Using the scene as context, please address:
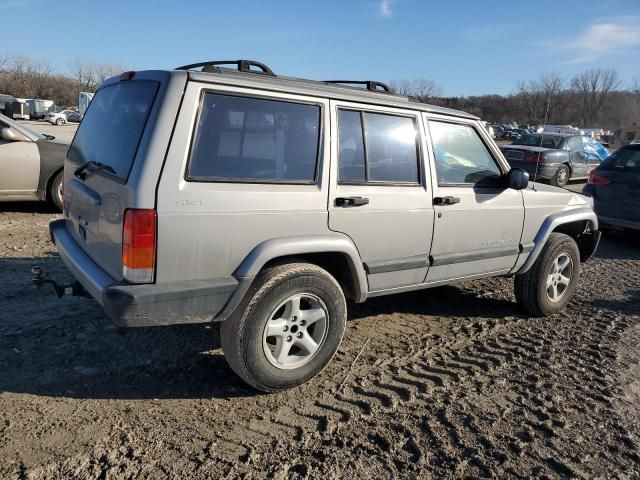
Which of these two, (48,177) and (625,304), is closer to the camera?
(625,304)

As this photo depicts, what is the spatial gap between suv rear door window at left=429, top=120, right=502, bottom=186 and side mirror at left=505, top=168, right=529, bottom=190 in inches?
4.3

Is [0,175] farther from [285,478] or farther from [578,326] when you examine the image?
[578,326]

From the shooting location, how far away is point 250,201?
9.37 feet

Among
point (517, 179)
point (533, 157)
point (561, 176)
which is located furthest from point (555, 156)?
point (517, 179)

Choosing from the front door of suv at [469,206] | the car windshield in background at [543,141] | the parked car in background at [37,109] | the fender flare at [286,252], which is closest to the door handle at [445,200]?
the front door of suv at [469,206]

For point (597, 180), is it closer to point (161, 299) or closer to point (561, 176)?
point (561, 176)

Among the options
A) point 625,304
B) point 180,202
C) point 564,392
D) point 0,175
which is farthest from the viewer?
point 0,175

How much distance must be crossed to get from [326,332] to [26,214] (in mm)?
6164

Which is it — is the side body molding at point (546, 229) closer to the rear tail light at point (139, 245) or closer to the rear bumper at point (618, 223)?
the rear tail light at point (139, 245)

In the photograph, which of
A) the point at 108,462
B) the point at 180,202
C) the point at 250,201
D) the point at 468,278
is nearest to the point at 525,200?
the point at 468,278

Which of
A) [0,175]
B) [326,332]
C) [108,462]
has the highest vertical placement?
[0,175]

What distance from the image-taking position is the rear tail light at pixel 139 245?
8.43ft

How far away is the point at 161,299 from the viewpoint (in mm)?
2648

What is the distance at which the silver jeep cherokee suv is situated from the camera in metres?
2.66
